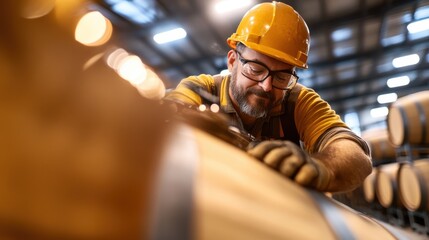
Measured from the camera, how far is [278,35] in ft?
6.66

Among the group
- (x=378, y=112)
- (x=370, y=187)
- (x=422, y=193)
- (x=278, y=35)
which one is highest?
(x=378, y=112)

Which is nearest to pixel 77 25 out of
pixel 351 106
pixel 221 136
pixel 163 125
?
pixel 163 125

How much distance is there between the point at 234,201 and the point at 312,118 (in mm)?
1539

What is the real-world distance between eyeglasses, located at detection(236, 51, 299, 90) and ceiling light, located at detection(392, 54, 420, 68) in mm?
9804

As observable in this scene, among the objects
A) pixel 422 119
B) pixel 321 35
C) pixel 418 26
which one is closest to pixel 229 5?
pixel 321 35

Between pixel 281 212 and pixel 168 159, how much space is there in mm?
259

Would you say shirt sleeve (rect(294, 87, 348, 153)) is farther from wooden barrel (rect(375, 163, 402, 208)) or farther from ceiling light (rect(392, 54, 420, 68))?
ceiling light (rect(392, 54, 420, 68))

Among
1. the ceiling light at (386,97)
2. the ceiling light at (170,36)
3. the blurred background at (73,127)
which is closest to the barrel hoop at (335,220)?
the blurred background at (73,127)

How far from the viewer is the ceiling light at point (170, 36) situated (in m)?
7.74

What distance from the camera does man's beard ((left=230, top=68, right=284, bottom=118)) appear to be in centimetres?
198

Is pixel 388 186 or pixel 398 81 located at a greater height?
pixel 398 81

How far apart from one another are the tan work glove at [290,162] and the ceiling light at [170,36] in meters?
A: 7.09

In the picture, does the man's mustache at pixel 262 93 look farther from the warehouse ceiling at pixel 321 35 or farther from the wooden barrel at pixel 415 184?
the warehouse ceiling at pixel 321 35

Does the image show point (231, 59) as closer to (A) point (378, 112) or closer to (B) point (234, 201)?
(B) point (234, 201)
